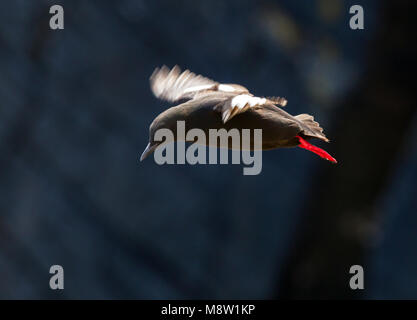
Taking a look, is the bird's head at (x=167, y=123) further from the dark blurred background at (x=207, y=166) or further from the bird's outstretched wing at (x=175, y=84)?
the dark blurred background at (x=207, y=166)

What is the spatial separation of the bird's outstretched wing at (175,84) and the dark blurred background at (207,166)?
2.31m

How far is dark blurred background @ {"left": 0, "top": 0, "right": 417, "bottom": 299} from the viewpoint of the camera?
12.2 feet

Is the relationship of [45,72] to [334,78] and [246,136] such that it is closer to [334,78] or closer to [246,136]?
[334,78]

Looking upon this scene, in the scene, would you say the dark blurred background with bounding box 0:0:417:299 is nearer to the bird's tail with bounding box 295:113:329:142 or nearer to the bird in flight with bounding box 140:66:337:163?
the bird's tail with bounding box 295:113:329:142

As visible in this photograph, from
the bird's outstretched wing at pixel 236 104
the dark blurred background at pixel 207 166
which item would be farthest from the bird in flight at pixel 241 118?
the dark blurred background at pixel 207 166

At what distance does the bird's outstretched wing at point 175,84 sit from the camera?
126 centimetres

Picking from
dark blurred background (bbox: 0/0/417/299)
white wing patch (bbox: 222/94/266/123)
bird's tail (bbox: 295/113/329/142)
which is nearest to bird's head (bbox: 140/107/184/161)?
white wing patch (bbox: 222/94/266/123)

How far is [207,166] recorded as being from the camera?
4059 millimetres

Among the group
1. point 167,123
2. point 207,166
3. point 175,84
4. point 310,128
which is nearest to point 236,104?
point 167,123

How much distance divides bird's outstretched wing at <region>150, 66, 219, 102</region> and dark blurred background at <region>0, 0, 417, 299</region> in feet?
7.57

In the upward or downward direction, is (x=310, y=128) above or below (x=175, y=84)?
below

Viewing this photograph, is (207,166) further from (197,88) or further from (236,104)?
(236,104)

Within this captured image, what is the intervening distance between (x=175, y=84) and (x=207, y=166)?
2.75 meters

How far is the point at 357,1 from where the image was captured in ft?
12.5
